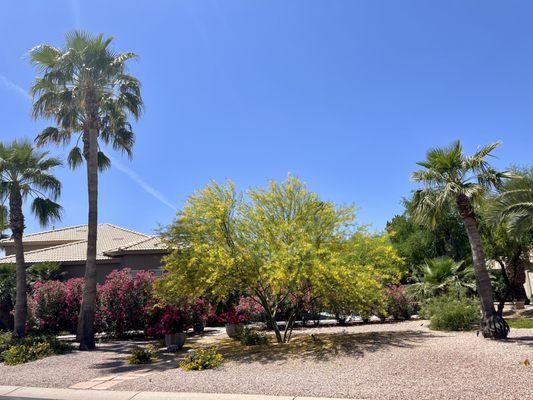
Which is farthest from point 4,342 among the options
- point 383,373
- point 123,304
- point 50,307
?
point 383,373

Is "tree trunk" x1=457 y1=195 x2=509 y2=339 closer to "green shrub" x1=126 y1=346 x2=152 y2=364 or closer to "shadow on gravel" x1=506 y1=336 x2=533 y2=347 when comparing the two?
"shadow on gravel" x1=506 y1=336 x2=533 y2=347

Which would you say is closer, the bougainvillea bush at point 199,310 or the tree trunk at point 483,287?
the tree trunk at point 483,287

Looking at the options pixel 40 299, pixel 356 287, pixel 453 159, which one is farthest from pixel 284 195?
pixel 40 299

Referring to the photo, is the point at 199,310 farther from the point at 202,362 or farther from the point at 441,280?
the point at 441,280

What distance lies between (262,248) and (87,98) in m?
9.81

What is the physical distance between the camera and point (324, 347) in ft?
40.7

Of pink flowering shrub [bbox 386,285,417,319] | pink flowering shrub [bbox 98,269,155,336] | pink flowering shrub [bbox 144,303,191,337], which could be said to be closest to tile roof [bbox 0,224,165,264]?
pink flowering shrub [bbox 98,269,155,336]

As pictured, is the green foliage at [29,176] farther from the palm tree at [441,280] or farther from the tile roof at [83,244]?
the palm tree at [441,280]

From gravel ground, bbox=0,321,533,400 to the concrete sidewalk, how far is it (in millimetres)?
297

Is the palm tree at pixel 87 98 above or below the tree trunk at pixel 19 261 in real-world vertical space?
above

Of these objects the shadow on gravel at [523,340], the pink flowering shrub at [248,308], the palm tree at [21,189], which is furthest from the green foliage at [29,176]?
the shadow on gravel at [523,340]

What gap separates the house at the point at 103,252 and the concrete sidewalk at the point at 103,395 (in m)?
12.0

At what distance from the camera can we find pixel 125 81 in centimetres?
1873

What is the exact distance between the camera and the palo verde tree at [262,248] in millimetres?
11891
